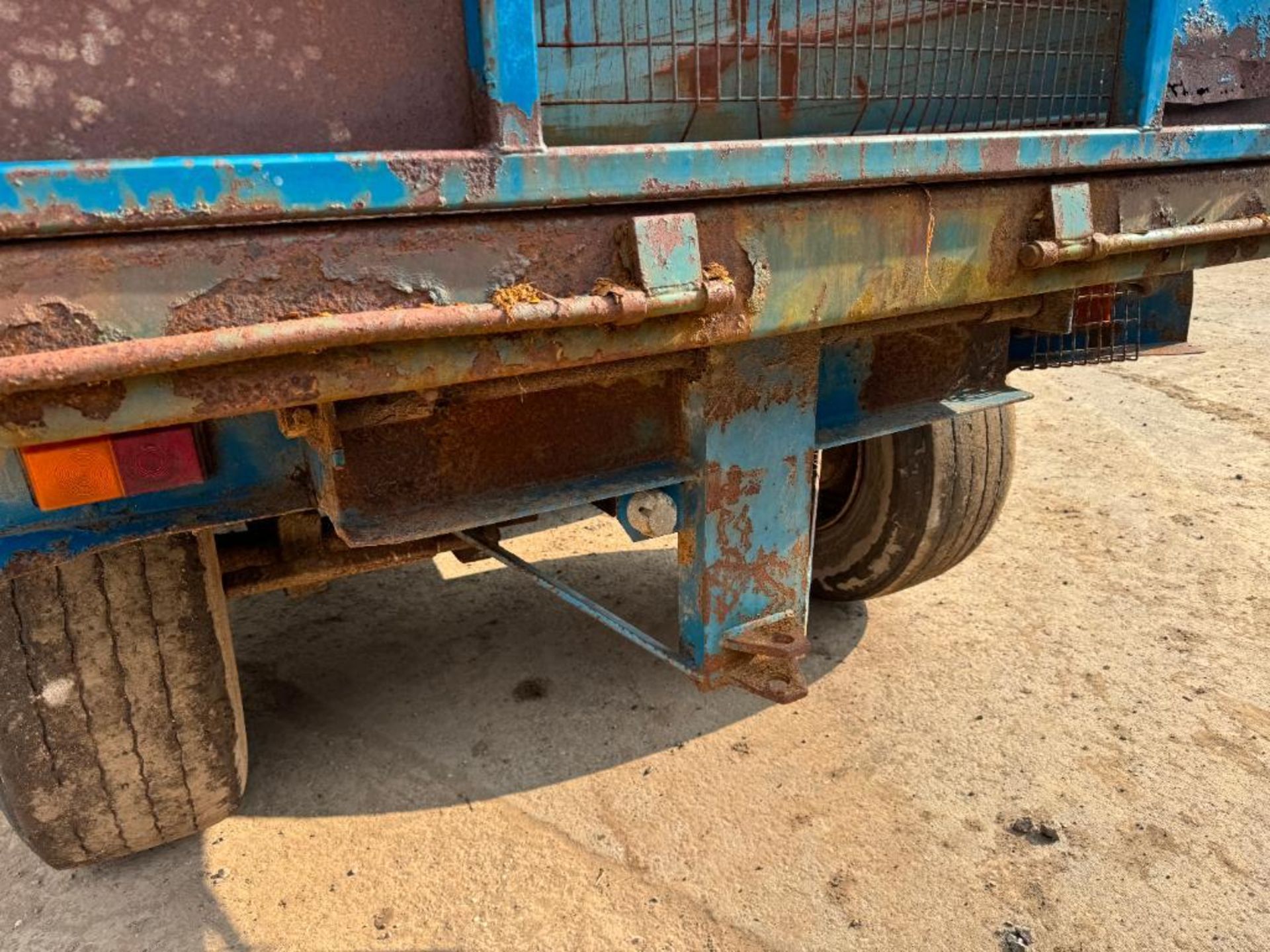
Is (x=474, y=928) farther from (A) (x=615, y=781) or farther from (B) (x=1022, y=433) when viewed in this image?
(B) (x=1022, y=433)

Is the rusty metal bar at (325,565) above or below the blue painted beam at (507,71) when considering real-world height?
below

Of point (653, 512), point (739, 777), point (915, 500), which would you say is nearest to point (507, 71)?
point (653, 512)

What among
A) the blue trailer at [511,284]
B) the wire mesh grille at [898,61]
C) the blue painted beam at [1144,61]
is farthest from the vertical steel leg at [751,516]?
the blue painted beam at [1144,61]

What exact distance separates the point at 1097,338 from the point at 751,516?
3.81ft

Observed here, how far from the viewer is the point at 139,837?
6.54 feet

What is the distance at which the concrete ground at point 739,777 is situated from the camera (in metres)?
1.88

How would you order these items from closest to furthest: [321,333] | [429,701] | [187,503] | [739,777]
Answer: [321,333], [187,503], [739,777], [429,701]

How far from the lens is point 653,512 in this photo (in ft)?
6.05

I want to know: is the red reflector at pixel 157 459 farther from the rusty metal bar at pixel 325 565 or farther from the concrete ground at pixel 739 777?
the concrete ground at pixel 739 777

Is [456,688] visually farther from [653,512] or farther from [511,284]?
[511,284]

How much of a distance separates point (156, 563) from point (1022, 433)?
4049 millimetres

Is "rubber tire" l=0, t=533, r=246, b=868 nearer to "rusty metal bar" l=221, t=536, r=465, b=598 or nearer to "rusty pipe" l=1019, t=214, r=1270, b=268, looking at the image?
"rusty metal bar" l=221, t=536, r=465, b=598

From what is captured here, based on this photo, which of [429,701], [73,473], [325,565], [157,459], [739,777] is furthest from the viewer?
[429,701]

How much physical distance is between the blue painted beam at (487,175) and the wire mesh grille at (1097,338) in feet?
2.08
